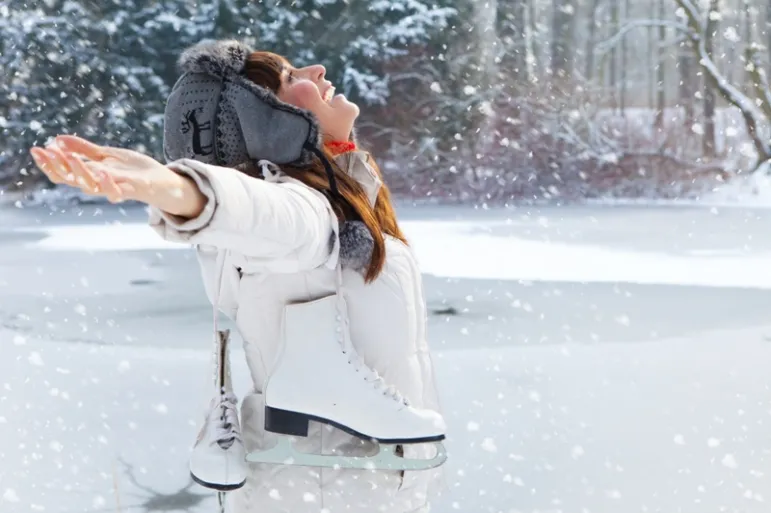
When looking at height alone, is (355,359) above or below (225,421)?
above

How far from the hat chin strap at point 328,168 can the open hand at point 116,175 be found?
1.22ft

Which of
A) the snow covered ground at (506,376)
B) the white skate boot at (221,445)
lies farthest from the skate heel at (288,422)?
the snow covered ground at (506,376)

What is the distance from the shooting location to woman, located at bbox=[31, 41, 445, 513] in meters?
1.32

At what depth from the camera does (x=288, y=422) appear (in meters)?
1.33

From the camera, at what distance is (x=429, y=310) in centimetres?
718

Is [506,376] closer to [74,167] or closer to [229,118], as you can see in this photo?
[229,118]

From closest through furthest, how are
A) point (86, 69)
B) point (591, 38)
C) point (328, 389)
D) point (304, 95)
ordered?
point (328, 389) < point (304, 95) < point (86, 69) < point (591, 38)

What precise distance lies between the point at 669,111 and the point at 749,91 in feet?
5.89

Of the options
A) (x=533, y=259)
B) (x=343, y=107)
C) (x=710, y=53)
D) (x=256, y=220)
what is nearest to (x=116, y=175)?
(x=256, y=220)

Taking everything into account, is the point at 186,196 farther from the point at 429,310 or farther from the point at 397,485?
the point at 429,310

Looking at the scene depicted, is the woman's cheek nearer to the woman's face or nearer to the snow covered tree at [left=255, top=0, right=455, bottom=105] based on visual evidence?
the woman's face

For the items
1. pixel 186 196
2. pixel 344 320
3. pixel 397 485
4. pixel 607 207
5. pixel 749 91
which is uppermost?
pixel 186 196

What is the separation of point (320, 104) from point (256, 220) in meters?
0.52

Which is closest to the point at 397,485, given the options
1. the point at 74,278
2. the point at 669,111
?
the point at 74,278
